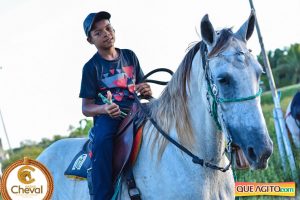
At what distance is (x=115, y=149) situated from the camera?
4066 mm

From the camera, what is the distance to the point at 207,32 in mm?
3379

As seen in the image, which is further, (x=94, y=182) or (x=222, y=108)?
(x=94, y=182)

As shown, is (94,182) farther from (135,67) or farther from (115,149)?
(135,67)

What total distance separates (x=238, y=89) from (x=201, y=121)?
0.59 metres

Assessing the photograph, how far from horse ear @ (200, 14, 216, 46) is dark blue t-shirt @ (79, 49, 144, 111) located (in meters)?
1.13

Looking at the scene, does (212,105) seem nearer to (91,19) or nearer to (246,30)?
(246,30)

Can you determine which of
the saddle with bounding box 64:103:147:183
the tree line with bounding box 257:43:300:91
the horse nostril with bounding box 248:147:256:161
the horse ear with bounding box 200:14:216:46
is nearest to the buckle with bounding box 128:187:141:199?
the saddle with bounding box 64:103:147:183

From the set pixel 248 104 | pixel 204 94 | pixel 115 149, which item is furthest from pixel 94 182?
pixel 248 104

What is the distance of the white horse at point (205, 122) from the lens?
3.10 meters

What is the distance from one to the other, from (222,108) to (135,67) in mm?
1494

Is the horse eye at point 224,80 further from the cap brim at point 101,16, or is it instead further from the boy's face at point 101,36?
the cap brim at point 101,16

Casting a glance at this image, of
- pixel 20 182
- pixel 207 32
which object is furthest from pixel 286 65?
pixel 207 32

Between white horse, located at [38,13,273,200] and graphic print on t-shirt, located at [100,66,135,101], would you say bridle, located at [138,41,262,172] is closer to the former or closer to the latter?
white horse, located at [38,13,273,200]

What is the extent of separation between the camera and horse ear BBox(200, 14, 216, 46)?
3.33 meters
